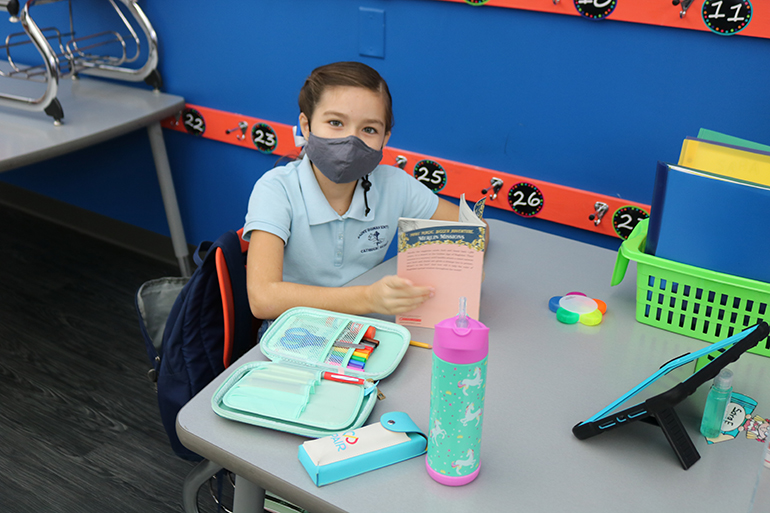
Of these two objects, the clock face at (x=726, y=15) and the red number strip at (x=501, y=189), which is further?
the red number strip at (x=501, y=189)

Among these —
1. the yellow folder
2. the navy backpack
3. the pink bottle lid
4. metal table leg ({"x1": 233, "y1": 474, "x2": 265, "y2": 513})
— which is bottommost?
metal table leg ({"x1": 233, "y1": 474, "x2": 265, "y2": 513})

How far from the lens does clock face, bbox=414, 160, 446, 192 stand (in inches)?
79.8

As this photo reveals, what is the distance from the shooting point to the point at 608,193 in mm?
1772

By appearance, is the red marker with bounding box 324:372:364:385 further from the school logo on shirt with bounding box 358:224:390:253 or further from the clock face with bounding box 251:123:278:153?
the clock face with bounding box 251:123:278:153

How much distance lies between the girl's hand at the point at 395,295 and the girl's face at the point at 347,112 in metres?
0.34

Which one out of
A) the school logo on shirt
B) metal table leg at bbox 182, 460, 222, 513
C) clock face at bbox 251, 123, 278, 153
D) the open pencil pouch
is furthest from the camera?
clock face at bbox 251, 123, 278, 153

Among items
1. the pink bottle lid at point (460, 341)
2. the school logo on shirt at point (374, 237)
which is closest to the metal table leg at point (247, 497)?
the pink bottle lid at point (460, 341)

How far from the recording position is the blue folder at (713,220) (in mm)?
980

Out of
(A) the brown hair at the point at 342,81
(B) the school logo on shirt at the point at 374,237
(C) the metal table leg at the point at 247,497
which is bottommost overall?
(C) the metal table leg at the point at 247,497

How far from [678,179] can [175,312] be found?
0.90 meters

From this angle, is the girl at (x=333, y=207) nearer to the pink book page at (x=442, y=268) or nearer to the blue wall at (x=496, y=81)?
the pink book page at (x=442, y=268)

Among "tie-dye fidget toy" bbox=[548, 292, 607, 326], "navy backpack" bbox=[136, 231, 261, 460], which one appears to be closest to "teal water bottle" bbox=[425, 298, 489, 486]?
"tie-dye fidget toy" bbox=[548, 292, 607, 326]

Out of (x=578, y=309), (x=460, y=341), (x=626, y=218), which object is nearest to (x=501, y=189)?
(x=626, y=218)

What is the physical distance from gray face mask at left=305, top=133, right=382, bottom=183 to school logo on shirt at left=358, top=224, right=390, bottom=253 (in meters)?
0.16
